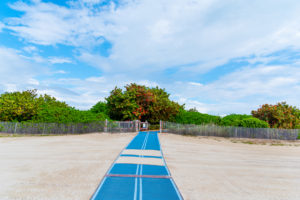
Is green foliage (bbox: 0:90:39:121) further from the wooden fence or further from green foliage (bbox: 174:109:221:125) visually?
green foliage (bbox: 174:109:221:125)

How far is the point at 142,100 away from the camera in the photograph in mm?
30844

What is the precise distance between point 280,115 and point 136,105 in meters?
20.7

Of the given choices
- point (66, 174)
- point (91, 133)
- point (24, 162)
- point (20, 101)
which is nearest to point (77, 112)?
point (91, 133)

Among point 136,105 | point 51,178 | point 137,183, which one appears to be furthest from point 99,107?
point 137,183

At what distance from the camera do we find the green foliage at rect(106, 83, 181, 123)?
2925 centimetres

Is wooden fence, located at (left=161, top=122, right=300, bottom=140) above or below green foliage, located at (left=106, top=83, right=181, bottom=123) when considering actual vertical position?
below

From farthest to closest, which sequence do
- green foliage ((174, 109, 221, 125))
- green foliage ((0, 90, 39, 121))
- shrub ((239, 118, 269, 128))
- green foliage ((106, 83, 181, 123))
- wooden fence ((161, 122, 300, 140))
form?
1. green foliage ((174, 109, 221, 125))
2. green foliage ((106, 83, 181, 123))
3. green foliage ((0, 90, 39, 121))
4. shrub ((239, 118, 269, 128))
5. wooden fence ((161, 122, 300, 140))

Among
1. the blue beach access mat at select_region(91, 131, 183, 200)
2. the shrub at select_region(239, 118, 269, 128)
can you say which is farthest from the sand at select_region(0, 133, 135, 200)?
the shrub at select_region(239, 118, 269, 128)

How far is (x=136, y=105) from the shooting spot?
2956 cm

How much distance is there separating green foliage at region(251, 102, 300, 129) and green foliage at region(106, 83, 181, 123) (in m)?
13.9

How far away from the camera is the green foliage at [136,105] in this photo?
29.2 m

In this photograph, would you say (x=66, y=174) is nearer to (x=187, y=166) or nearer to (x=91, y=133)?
(x=187, y=166)

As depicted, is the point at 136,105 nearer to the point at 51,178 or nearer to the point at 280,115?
the point at 280,115

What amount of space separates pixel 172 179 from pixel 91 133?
58.4ft
